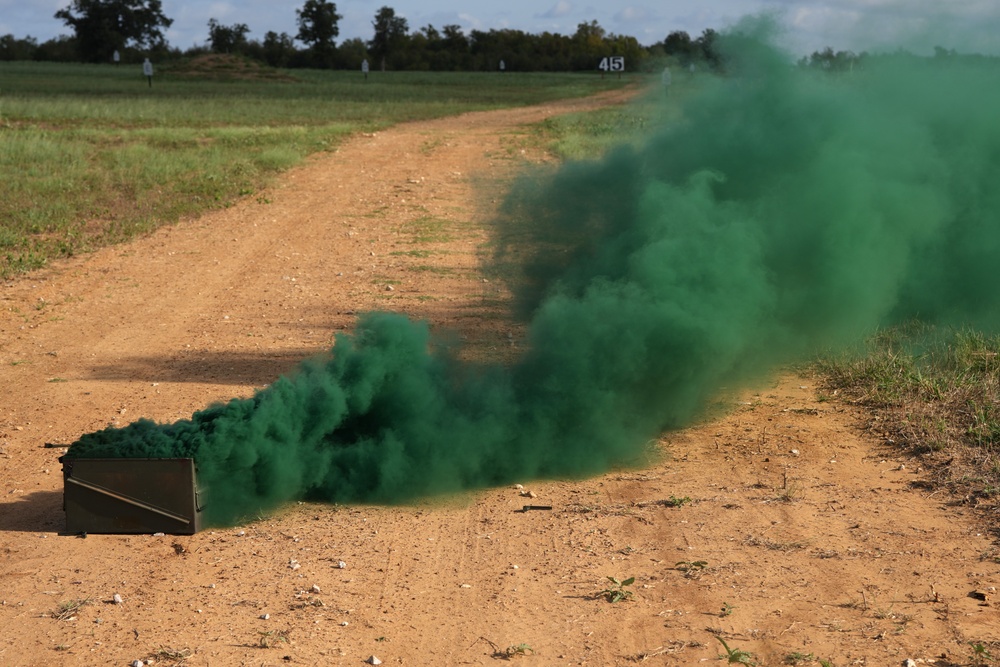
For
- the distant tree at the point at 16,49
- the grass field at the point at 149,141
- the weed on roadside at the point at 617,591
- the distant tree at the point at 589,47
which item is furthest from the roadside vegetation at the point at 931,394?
the distant tree at the point at 16,49

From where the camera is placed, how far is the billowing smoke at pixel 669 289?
6008 millimetres

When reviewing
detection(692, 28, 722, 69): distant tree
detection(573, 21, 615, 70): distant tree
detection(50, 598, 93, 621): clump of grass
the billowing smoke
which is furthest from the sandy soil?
detection(573, 21, 615, 70): distant tree

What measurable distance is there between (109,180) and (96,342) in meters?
8.51

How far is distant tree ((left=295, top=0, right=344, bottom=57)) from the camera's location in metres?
81.2

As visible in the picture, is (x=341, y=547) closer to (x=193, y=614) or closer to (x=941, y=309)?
(x=193, y=614)

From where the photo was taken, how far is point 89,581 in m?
5.05

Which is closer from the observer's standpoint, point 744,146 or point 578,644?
point 578,644

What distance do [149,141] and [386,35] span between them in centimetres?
6466

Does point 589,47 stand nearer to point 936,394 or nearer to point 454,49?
point 454,49

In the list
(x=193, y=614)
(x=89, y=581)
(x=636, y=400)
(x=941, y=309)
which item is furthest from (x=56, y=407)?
(x=941, y=309)

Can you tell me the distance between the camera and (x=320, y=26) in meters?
81.6

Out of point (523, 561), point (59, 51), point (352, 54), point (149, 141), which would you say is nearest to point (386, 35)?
point (352, 54)

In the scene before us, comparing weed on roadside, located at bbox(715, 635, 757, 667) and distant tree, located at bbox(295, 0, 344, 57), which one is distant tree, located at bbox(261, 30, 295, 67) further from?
weed on roadside, located at bbox(715, 635, 757, 667)

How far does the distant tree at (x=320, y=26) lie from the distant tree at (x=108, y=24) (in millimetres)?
11028
